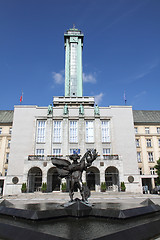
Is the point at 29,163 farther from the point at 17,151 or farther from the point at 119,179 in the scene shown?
the point at 119,179

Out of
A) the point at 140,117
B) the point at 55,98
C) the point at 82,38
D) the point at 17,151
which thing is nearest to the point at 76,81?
the point at 55,98

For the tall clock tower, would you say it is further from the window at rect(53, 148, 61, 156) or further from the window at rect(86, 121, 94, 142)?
the window at rect(53, 148, 61, 156)

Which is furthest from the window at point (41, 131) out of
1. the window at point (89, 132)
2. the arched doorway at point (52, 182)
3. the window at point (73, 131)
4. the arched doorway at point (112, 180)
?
the arched doorway at point (112, 180)


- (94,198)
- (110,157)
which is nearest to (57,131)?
(110,157)

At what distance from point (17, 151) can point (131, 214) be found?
3334 cm

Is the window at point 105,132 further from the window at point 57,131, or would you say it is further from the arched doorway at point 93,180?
→ the window at point 57,131

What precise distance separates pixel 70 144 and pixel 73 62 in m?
30.1

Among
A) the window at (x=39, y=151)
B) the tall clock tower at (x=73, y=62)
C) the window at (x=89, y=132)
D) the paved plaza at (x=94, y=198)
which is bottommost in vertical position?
the paved plaza at (x=94, y=198)

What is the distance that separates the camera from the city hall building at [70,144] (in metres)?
33.5

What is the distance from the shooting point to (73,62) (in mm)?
55281

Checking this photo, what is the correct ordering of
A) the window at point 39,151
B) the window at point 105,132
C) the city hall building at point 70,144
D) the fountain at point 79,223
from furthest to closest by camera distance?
1. the window at point 105,132
2. the window at point 39,151
3. the city hall building at point 70,144
4. the fountain at point 79,223

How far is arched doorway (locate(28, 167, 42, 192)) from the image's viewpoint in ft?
111

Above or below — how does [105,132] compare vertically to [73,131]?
below

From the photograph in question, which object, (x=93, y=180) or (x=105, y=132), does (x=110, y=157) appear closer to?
(x=93, y=180)
